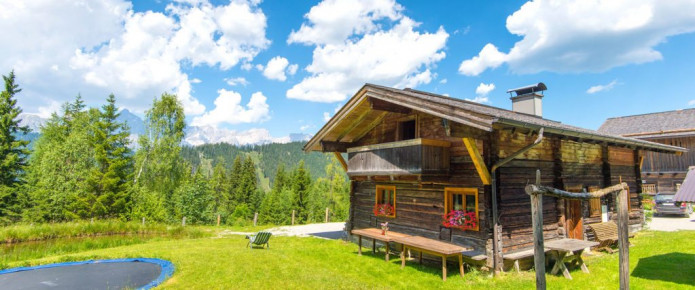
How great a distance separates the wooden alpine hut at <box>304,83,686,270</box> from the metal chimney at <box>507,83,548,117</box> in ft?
10.9

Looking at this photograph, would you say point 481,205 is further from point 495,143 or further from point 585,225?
point 585,225

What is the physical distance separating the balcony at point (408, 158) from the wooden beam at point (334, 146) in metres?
2.55

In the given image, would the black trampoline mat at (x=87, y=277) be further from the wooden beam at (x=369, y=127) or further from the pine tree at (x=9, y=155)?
the pine tree at (x=9, y=155)

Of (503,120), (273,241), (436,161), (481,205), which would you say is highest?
(503,120)

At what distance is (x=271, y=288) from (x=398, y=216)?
5.98 m

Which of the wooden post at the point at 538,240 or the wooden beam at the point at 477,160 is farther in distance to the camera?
the wooden beam at the point at 477,160

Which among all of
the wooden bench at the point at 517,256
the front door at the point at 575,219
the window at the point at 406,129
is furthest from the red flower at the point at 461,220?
the front door at the point at 575,219

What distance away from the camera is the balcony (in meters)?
10.5

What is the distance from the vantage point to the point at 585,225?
42.2 ft

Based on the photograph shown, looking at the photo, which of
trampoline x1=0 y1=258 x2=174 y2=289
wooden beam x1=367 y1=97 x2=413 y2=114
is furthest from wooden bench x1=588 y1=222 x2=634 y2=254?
trampoline x1=0 y1=258 x2=174 y2=289

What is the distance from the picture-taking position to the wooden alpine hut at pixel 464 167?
9875 mm

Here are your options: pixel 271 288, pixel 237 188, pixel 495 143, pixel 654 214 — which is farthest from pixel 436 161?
pixel 237 188

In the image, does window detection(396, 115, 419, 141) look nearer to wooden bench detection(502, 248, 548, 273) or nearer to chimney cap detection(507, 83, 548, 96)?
wooden bench detection(502, 248, 548, 273)

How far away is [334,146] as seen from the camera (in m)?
15.0
